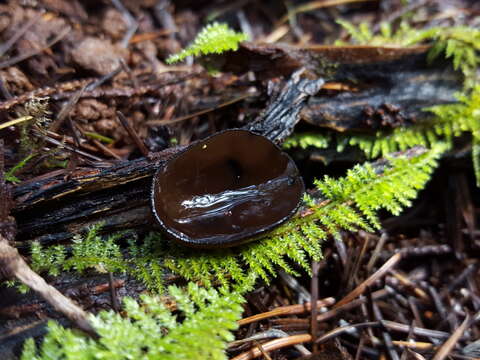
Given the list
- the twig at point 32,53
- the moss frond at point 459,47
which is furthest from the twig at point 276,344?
the twig at point 32,53

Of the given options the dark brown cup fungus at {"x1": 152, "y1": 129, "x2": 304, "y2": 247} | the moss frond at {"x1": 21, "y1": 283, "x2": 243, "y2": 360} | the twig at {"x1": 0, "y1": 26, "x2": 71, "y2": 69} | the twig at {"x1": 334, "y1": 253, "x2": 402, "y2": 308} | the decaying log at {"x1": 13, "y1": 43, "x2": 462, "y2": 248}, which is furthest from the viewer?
the twig at {"x1": 0, "y1": 26, "x2": 71, "y2": 69}

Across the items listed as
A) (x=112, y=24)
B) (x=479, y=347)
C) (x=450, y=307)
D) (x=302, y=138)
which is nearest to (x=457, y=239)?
(x=450, y=307)

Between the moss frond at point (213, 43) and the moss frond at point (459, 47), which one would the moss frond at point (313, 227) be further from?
the moss frond at point (213, 43)

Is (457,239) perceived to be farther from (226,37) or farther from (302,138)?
(226,37)

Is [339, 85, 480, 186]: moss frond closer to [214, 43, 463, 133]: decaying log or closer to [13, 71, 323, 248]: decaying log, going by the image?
[214, 43, 463, 133]: decaying log

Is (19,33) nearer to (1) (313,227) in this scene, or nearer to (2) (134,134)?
(2) (134,134)

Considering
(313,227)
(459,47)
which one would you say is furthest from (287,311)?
(459,47)

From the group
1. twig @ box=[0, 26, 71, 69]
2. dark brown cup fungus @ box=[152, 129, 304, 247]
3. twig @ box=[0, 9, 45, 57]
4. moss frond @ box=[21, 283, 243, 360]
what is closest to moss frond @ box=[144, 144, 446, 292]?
dark brown cup fungus @ box=[152, 129, 304, 247]

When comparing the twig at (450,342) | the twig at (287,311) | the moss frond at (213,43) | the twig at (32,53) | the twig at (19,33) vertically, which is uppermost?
the twig at (19,33)
